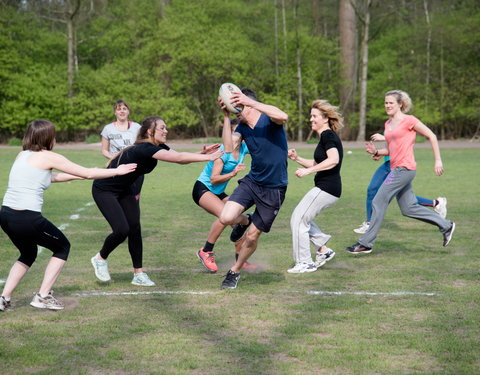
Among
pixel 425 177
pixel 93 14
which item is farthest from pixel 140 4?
pixel 425 177

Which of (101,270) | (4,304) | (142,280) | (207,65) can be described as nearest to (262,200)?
(142,280)

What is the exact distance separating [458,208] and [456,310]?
712cm

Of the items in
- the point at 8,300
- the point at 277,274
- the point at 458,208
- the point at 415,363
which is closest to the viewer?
the point at 415,363

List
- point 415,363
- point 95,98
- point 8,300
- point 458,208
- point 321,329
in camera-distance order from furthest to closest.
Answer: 1. point 95,98
2. point 458,208
3. point 8,300
4. point 321,329
5. point 415,363

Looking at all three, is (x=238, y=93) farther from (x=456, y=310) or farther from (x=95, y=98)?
(x=95, y=98)

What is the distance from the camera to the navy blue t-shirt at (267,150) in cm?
643

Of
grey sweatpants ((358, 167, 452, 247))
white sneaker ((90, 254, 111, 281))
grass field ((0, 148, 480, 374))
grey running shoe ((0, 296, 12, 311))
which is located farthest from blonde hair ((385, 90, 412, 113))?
grey running shoe ((0, 296, 12, 311))

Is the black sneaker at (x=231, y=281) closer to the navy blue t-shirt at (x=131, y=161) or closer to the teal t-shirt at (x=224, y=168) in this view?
the navy blue t-shirt at (x=131, y=161)

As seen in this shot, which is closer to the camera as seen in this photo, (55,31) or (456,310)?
(456,310)

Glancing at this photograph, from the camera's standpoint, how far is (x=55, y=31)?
4325cm

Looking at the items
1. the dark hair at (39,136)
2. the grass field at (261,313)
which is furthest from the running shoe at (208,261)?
the dark hair at (39,136)

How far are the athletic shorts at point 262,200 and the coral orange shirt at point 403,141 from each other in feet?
7.23

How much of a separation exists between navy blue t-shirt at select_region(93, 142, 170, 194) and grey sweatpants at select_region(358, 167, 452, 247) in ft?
9.59

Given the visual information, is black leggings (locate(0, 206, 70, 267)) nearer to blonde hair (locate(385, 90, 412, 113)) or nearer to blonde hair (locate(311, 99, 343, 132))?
blonde hair (locate(311, 99, 343, 132))
